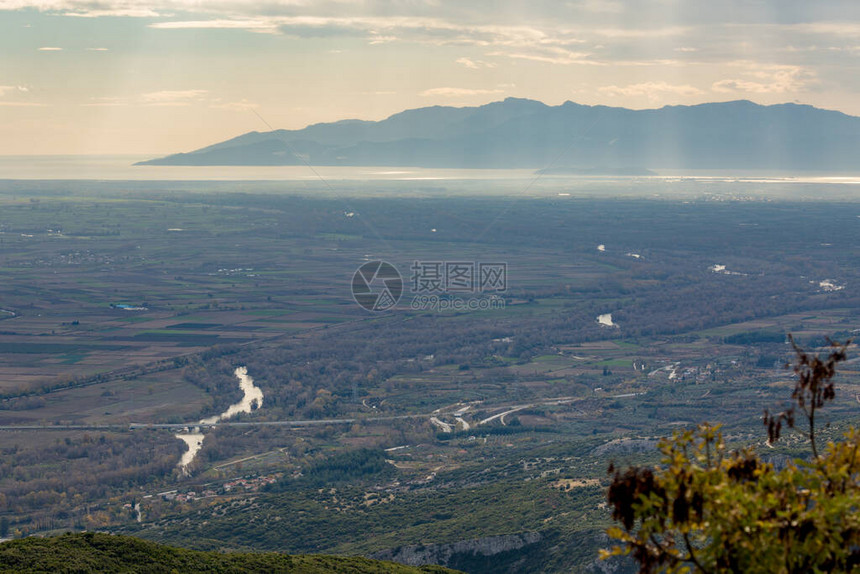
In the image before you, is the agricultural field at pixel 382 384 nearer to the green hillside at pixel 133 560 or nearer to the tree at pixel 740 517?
the green hillside at pixel 133 560

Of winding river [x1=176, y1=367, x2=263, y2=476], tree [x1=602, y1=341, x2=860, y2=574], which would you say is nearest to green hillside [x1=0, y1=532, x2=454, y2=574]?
tree [x1=602, y1=341, x2=860, y2=574]

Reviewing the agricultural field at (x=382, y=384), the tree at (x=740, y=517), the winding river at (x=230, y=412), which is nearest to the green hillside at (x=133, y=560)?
the agricultural field at (x=382, y=384)

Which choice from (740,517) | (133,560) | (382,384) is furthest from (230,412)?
(740,517)

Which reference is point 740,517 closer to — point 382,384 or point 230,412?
point 230,412

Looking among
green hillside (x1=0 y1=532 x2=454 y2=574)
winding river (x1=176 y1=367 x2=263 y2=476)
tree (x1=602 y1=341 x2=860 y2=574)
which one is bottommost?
winding river (x1=176 y1=367 x2=263 y2=476)

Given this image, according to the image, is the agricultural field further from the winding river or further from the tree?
the tree

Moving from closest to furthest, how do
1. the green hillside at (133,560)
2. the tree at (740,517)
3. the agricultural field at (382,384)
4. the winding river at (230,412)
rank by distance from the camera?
the tree at (740,517), the green hillside at (133,560), the agricultural field at (382,384), the winding river at (230,412)
